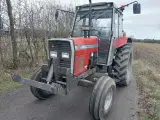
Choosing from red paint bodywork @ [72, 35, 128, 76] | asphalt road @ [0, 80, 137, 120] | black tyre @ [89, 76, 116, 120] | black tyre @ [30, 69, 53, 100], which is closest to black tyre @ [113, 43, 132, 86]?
asphalt road @ [0, 80, 137, 120]

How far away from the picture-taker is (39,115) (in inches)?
177

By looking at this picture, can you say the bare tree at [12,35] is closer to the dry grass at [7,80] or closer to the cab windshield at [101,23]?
the dry grass at [7,80]

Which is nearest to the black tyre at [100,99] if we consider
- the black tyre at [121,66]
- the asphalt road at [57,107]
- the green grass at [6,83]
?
the asphalt road at [57,107]

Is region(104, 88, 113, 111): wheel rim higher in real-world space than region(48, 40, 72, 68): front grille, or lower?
lower

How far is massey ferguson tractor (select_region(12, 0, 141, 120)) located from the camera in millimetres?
4117

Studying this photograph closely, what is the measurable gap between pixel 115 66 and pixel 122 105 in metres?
1.22

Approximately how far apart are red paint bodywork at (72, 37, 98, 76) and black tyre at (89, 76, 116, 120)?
1.73 ft

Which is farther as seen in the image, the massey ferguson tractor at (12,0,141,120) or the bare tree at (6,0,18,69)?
the bare tree at (6,0,18,69)

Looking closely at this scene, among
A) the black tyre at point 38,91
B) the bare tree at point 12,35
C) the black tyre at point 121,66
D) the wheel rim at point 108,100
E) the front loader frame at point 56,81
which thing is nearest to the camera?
the front loader frame at point 56,81

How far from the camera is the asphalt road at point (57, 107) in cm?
445

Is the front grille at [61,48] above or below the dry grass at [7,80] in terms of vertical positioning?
above

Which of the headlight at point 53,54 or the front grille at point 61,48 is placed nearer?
the front grille at point 61,48

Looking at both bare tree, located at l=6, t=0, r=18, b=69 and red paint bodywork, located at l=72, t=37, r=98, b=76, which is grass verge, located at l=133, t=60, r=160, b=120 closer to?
red paint bodywork, located at l=72, t=37, r=98, b=76

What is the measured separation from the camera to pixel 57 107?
4918mm
